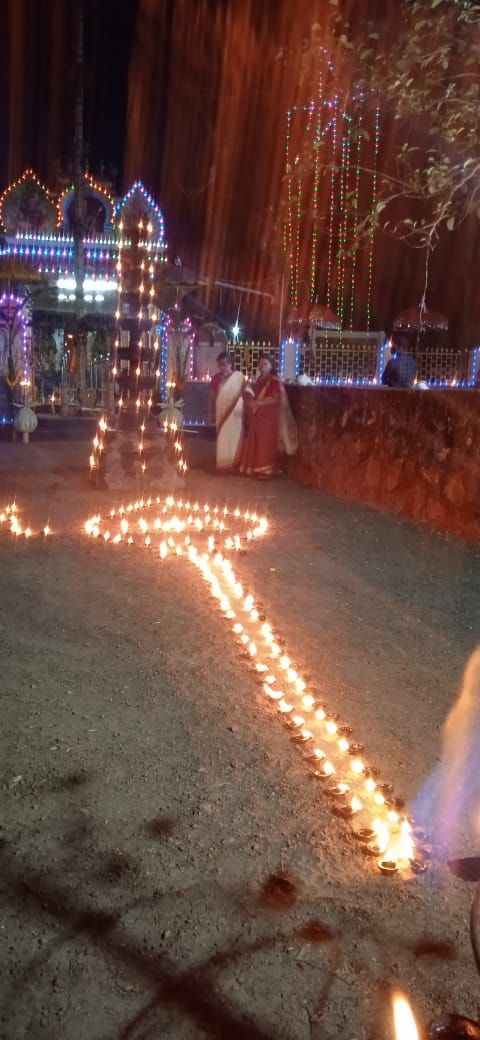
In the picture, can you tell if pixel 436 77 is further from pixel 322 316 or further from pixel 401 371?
pixel 322 316

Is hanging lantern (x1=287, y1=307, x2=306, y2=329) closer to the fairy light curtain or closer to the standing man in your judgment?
the fairy light curtain

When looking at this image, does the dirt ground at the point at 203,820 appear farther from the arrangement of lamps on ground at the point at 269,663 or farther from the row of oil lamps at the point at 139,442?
the row of oil lamps at the point at 139,442

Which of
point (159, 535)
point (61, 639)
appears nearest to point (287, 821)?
point (61, 639)

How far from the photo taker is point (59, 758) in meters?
3.72

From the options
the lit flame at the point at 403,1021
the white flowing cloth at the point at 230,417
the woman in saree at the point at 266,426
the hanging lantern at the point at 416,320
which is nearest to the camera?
the lit flame at the point at 403,1021

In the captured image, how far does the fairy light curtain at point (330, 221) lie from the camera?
1540 centimetres

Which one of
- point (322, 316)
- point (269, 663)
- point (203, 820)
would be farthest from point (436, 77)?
point (322, 316)

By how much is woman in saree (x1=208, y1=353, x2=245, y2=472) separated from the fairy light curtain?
2.84 metres

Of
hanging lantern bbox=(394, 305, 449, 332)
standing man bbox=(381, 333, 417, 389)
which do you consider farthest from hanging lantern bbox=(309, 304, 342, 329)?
standing man bbox=(381, 333, 417, 389)

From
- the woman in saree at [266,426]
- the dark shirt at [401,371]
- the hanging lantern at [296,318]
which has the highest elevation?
the hanging lantern at [296,318]

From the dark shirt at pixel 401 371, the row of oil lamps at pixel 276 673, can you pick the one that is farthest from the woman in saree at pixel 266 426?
the row of oil lamps at pixel 276 673

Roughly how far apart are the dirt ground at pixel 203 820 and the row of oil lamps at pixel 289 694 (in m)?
0.08

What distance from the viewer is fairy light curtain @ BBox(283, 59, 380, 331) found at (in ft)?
50.5

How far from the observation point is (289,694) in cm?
457
